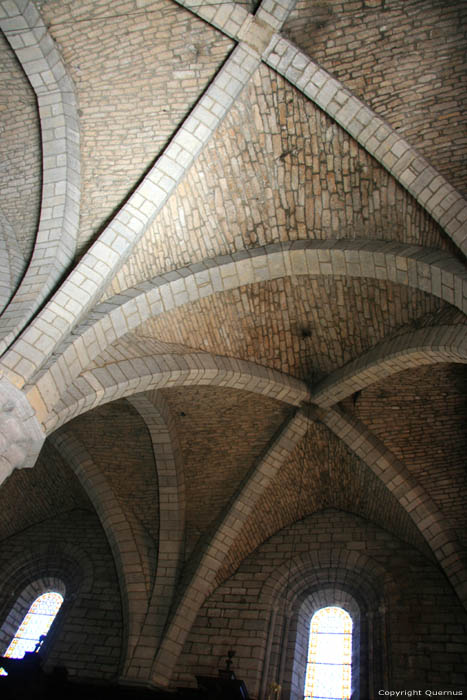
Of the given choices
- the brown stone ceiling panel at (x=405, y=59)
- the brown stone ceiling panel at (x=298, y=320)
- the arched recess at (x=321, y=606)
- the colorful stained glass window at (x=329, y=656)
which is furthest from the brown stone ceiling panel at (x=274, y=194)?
the colorful stained glass window at (x=329, y=656)

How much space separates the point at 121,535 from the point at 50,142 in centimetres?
607

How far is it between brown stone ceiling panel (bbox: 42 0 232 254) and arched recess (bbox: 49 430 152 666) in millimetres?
4566

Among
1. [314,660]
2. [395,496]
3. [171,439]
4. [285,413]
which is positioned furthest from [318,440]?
[314,660]

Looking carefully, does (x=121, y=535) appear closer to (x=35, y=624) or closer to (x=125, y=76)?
(x=35, y=624)

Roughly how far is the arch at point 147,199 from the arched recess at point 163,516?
116 inches

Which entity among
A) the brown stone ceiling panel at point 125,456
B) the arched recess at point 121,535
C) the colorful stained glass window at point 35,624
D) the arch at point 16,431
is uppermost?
the brown stone ceiling panel at point 125,456

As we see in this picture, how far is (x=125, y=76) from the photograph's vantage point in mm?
7652

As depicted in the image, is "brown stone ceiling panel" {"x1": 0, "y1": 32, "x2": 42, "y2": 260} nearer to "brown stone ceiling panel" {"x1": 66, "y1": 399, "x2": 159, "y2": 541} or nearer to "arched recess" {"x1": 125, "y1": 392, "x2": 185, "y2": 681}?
"arched recess" {"x1": 125, "y1": 392, "x2": 185, "y2": 681}

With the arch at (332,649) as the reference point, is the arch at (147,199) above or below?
above

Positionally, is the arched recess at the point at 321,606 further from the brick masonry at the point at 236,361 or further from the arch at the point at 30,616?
the arch at the point at 30,616

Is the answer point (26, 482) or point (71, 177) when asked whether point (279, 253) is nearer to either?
point (71, 177)

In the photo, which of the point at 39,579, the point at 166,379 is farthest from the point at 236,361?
the point at 39,579

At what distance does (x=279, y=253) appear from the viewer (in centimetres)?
821

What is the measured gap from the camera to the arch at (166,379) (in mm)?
7094
